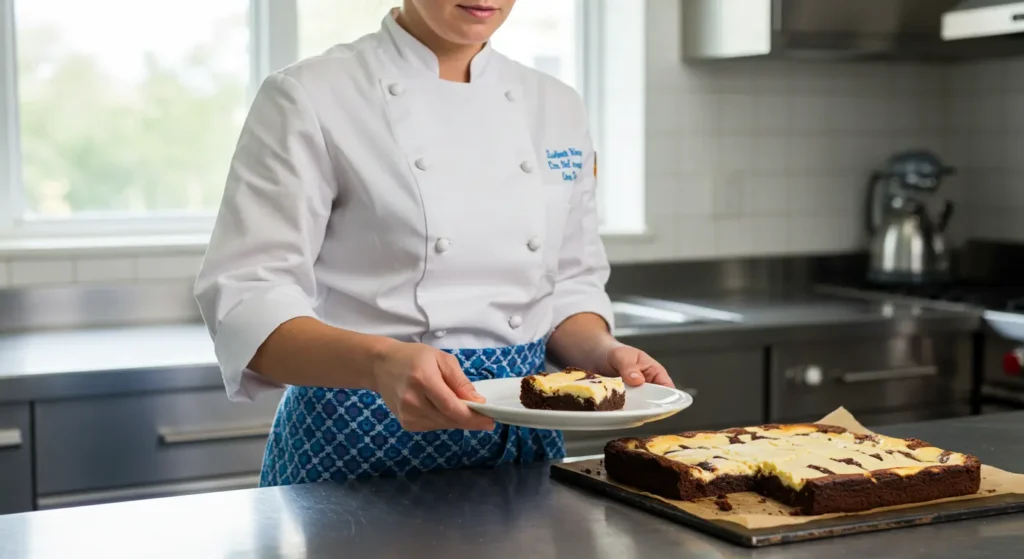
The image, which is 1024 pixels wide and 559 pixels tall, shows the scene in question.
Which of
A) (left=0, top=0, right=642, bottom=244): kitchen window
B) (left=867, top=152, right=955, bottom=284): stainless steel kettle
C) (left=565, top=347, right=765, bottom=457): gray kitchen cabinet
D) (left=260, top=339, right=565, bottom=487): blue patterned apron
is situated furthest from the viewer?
(left=867, top=152, right=955, bottom=284): stainless steel kettle

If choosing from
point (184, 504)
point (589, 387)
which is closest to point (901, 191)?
point (589, 387)

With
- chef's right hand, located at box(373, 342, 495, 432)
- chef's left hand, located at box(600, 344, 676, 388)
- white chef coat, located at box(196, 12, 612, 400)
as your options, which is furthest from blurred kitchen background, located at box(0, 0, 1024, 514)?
chef's right hand, located at box(373, 342, 495, 432)

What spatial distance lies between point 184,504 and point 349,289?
0.40 metres

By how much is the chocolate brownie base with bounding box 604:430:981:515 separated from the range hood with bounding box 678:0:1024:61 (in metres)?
1.91

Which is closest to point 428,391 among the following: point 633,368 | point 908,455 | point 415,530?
point 415,530

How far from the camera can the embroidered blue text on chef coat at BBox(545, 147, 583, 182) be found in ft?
6.05

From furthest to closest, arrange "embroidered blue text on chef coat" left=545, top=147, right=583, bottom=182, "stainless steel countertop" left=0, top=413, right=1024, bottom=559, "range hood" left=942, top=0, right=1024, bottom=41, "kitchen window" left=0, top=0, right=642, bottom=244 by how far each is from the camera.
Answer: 1. "kitchen window" left=0, top=0, right=642, bottom=244
2. "range hood" left=942, top=0, right=1024, bottom=41
3. "embroidered blue text on chef coat" left=545, top=147, right=583, bottom=182
4. "stainless steel countertop" left=0, top=413, right=1024, bottom=559

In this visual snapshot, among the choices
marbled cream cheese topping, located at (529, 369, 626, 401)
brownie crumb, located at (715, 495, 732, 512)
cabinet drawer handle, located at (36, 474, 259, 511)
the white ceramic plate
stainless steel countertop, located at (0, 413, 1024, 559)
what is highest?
marbled cream cheese topping, located at (529, 369, 626, 401)

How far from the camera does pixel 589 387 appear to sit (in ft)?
4.56

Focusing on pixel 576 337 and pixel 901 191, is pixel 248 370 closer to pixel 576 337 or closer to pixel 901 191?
pixel 576 337

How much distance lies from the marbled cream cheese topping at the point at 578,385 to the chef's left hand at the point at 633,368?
0.11 metres

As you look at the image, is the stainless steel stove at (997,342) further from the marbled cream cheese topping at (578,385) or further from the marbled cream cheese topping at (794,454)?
the marbled cream cheese topping at (578,385)

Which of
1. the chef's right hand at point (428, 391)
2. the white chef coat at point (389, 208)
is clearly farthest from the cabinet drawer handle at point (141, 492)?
the chef's right hand at point (428, 391)

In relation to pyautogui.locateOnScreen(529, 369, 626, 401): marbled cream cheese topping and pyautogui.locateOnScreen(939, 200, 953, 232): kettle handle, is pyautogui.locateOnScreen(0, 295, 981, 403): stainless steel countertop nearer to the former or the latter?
pyautogui.locateOnScreen(939, 200, 953, 232): kettle handle
